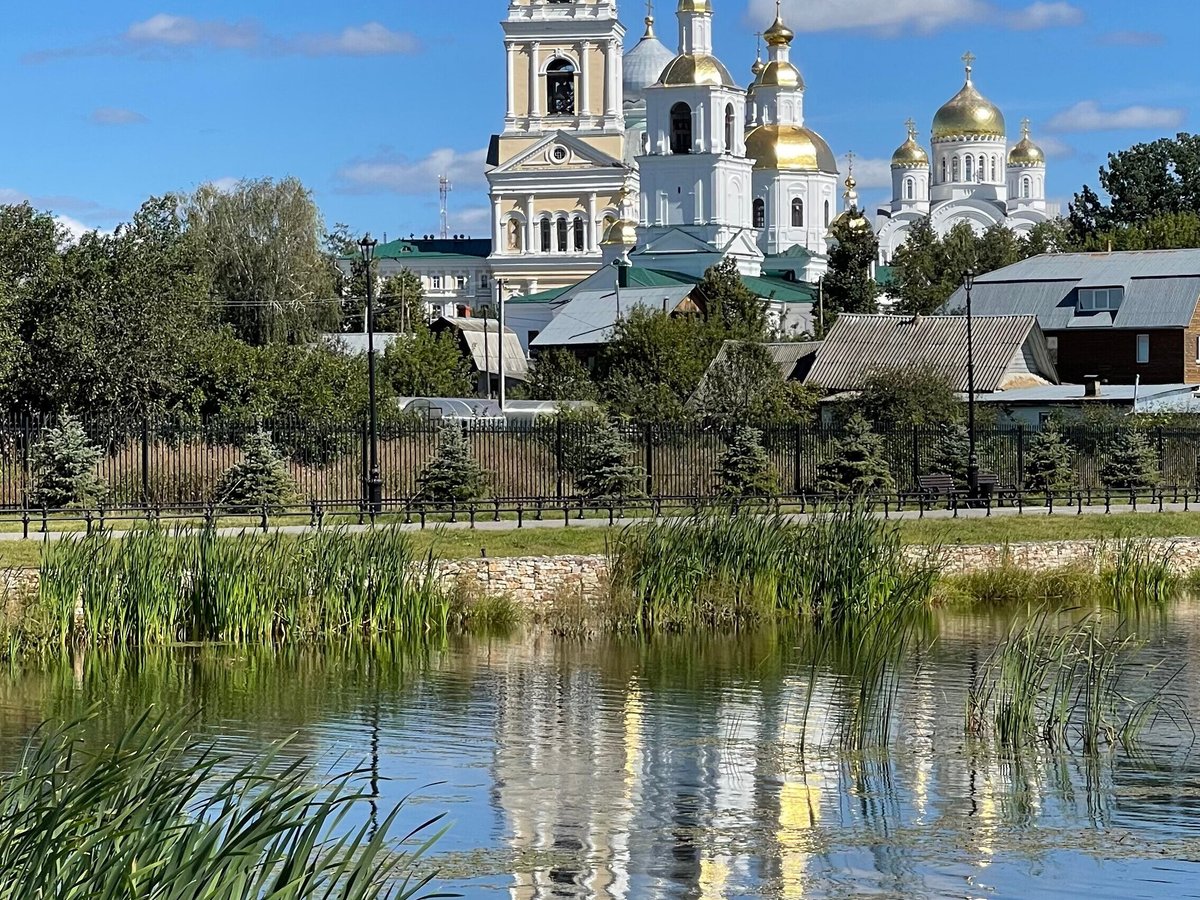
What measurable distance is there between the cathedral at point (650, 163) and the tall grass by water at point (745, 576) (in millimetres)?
79817

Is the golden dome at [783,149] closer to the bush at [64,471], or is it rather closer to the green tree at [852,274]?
the green tree at [852,274]

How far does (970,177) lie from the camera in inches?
5605

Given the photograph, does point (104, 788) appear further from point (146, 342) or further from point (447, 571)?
point (146, 342)

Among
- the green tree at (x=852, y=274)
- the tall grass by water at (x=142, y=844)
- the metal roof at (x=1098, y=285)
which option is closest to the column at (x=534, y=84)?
the green tree at (x=852, y=274)

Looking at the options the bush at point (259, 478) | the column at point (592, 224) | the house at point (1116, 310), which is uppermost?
the column at point (592, 224)

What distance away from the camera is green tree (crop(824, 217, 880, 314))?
90.9m

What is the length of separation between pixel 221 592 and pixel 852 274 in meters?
73.0

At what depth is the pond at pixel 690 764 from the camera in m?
12.6

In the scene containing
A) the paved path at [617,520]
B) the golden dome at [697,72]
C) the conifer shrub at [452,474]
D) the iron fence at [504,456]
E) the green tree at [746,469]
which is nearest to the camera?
the paved path at [617,520]

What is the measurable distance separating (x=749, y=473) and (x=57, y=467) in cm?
1292

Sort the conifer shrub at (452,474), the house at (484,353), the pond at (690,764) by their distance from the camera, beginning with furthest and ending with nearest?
the house at (484,353) < the conifer shrub at (452,474) < the pond at (690,764)

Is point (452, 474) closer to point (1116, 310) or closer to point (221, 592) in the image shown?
point (221, 592)

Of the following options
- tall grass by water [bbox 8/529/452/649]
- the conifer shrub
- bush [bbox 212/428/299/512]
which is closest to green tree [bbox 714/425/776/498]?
the conifer shrub

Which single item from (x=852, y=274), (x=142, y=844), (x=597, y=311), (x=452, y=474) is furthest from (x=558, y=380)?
(x=142, y=844)
